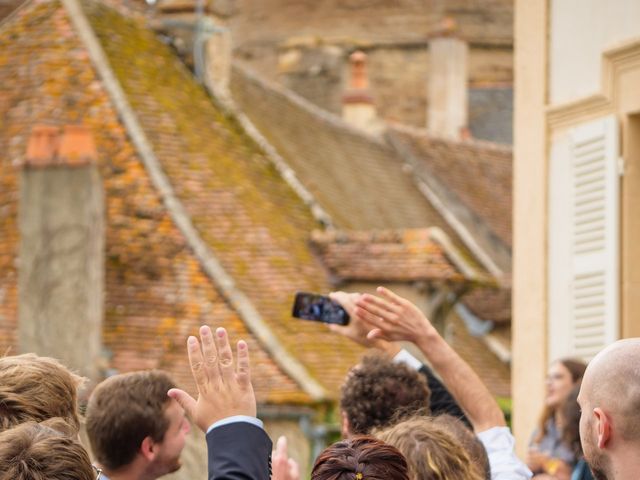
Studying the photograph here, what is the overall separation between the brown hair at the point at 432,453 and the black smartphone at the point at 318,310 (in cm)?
137

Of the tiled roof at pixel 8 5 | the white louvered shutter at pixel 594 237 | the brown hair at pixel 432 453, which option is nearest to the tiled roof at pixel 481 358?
the tiled roof at pixel 8 5

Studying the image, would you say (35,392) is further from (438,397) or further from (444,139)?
(444,139)

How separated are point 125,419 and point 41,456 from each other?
175cm

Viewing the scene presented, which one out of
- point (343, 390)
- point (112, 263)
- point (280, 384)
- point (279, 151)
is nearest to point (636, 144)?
point (343, 390)

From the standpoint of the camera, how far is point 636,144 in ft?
36.3

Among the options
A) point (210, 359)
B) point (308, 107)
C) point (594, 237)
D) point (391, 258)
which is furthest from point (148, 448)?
point (308, 107)

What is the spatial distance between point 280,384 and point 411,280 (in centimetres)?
259

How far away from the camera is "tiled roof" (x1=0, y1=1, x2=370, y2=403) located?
65.7 ft

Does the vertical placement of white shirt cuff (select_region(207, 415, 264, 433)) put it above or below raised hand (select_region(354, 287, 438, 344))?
below

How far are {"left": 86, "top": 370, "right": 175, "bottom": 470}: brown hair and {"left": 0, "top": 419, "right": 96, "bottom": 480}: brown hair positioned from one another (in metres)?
1.58

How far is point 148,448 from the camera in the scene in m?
5.93

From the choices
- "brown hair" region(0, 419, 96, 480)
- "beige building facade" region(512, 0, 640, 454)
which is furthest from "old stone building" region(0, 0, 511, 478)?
"brown hair" region(0, 419, 96, 480)

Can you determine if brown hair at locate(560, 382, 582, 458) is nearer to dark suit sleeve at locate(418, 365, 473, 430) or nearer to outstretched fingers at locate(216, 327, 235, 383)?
dark suit sleeve at locate(418, 365, 473, 430)

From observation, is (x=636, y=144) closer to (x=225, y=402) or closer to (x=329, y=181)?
(x=225, y=402)
